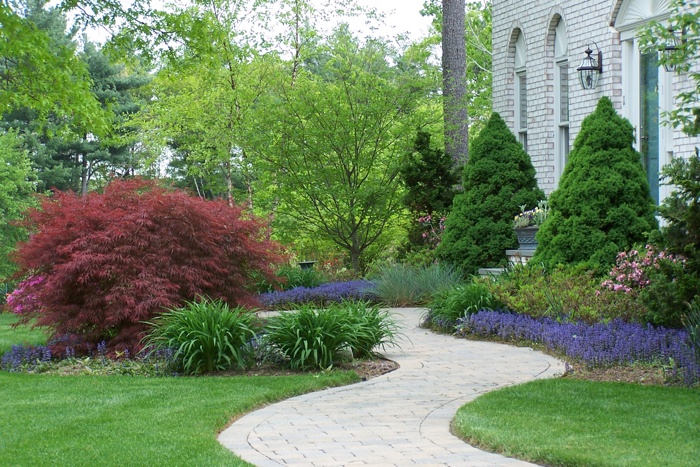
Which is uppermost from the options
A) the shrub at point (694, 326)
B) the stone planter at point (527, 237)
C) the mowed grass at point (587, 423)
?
the stone planter at point (527, 237)

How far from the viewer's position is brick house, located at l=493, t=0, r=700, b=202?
13078mm

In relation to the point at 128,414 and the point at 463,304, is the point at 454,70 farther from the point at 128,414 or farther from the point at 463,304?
the point at 128,414

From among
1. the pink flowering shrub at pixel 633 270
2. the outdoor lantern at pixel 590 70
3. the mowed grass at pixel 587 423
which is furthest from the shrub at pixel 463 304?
the outdoor lantern at pixel 590 70

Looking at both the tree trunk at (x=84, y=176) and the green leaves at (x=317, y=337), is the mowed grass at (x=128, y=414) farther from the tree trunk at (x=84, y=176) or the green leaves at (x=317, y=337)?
the tree trunk at (x=84, y=176)

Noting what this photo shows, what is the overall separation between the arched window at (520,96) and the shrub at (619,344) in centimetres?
735

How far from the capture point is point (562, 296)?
1048 centimetres

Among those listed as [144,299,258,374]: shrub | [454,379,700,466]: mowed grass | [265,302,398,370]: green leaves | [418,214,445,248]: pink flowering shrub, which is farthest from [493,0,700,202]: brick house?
[144,299,258,374]: shrub

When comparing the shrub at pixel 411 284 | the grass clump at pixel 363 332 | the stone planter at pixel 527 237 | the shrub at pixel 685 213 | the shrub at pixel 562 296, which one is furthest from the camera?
the shrub at pixel 411 284

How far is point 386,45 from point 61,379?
40.4ft

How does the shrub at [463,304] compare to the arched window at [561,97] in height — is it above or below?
below

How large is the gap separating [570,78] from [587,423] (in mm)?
9988

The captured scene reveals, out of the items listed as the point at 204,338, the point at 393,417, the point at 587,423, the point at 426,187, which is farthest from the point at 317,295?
the point at 587,423

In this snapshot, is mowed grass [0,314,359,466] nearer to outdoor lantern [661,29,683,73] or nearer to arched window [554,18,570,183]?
outdoor lantern [661,29,683,73]

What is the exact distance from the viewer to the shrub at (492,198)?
14836 mm
